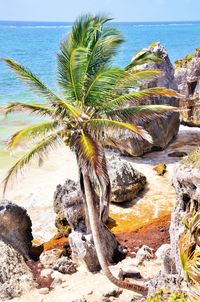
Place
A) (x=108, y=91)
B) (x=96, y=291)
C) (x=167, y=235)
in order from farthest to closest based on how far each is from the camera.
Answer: (x=167, y=235), (x=96, y=291), (x=108, y=91)

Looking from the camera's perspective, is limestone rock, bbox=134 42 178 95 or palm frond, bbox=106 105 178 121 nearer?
palm frond, bbox=106 105 178 121

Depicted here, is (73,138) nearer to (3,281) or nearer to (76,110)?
(76,110)

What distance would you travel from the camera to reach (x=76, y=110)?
13.0 meters

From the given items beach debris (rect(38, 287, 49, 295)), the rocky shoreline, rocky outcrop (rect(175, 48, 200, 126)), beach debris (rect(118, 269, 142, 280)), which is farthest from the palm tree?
rocky outcrop (rect(175, 48, 200, 126))

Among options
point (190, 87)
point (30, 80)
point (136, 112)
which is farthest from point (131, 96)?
point (190, 87)

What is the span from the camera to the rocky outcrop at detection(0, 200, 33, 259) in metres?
17.2

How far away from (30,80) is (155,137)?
1713cm

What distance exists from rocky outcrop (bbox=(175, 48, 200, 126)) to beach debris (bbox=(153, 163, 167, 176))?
920cm

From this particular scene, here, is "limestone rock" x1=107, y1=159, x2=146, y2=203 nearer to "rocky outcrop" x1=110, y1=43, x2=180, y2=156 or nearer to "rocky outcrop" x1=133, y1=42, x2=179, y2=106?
"rocky outcrop" x1=110, y1=43, x2=180, y2=156

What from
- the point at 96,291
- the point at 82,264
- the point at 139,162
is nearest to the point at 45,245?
the point at 82,264

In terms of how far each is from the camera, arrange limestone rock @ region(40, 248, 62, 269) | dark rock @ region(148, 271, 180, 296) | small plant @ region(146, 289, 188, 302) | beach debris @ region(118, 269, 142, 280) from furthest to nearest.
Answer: limestone rock @ region(40, 248, 62, 269), beach debris @ region(118, 269, 142, 280), dark rock @ region(148, 271, 180, 296), small plant @ region(146, 289, 188, 302)

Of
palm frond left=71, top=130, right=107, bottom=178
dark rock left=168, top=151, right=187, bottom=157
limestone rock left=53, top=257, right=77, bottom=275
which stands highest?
palm frond left=71, top=130, right=107, bottom=178

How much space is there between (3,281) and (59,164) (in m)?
14.7

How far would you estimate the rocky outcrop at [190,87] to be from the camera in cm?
3494
